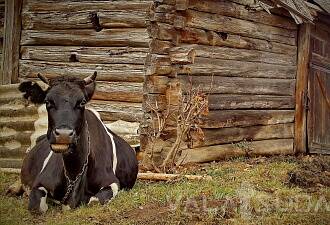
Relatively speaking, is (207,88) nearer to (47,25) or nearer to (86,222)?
(47,25)

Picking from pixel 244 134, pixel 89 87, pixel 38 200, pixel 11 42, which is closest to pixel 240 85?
pixel 244 134

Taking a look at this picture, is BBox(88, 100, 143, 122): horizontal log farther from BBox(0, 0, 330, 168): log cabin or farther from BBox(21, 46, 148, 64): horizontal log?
BBox(21, 46, 148, 64): horizontal log

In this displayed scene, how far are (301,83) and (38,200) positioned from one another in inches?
319

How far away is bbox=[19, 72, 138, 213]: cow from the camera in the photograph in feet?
18.0

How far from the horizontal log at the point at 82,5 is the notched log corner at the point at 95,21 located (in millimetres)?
120

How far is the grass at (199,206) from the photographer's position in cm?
538

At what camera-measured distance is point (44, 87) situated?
5.96 metres

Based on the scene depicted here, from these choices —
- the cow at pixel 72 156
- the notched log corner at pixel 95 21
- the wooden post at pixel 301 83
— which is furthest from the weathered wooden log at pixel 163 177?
the wooden post at pixel 301 83

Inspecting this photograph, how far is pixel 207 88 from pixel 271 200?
159 inches

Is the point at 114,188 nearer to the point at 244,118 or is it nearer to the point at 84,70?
the point at 84,70

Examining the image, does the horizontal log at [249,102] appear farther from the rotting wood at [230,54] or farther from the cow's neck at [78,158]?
the cow's neck at [78,158]

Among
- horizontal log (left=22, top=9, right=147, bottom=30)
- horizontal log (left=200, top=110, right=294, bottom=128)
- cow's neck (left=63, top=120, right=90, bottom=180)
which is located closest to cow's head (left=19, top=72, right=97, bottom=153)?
cow's neck (left=63, top=120, right=90, bottom=180)

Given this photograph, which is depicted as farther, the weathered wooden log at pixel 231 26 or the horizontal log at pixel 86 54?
the weathered wooden log at pixel 231 26

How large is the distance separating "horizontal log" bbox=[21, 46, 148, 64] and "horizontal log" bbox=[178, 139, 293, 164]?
185cm
